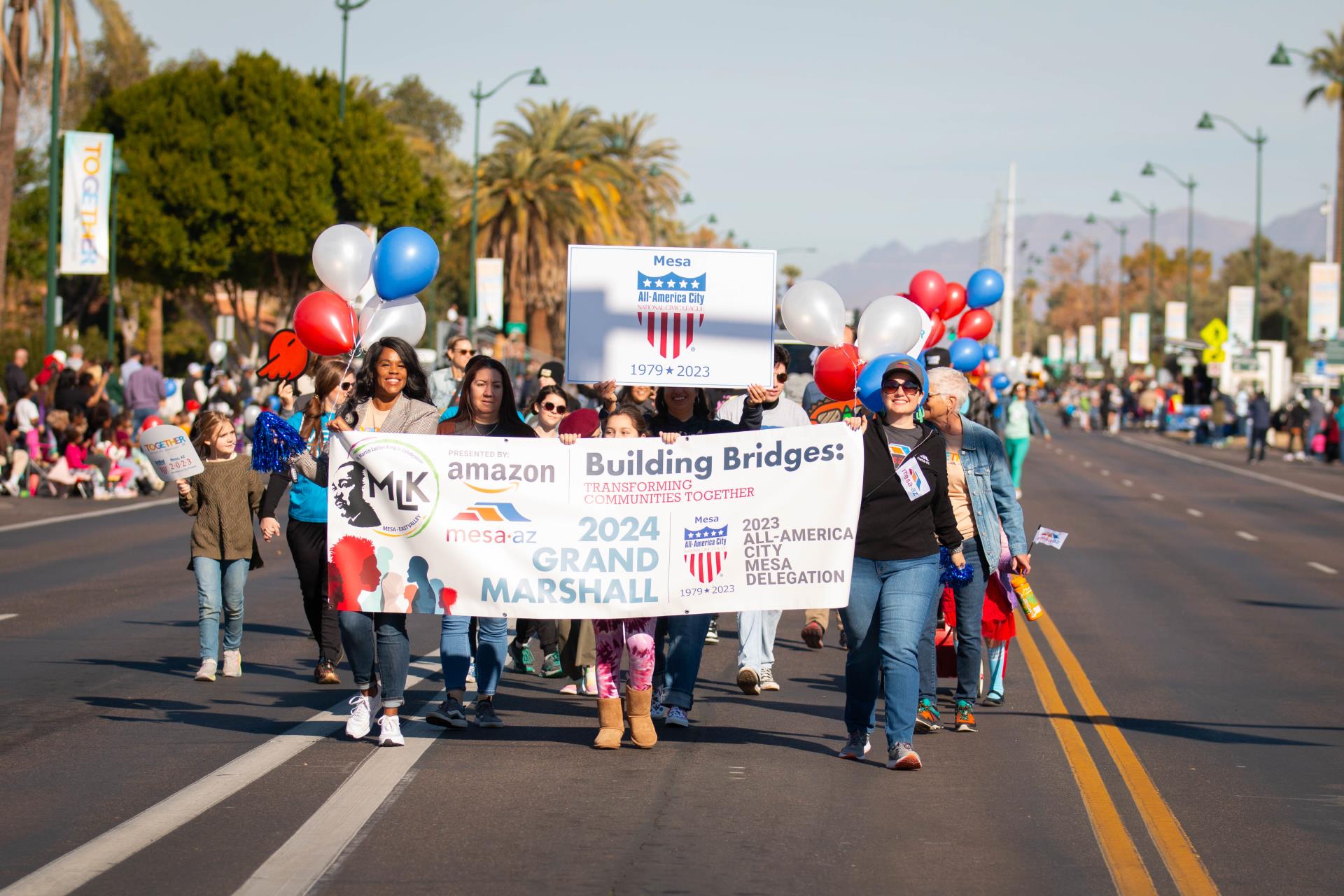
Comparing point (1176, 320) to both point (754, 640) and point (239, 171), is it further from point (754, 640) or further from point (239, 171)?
point (754, 640)

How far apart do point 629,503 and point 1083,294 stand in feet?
527

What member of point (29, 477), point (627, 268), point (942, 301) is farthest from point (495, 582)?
point (29, 477)

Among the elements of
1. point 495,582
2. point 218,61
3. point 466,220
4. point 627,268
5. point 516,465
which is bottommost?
point 495,582

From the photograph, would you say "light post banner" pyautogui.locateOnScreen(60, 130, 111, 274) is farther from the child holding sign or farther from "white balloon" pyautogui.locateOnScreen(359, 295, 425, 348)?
"white balloon" pyautogui.locateOnScreen(359, 295, 425, 348)

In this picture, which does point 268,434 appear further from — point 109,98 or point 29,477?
point 109,98

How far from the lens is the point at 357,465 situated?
808 centimetres

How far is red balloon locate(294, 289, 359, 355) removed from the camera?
8.59 metres

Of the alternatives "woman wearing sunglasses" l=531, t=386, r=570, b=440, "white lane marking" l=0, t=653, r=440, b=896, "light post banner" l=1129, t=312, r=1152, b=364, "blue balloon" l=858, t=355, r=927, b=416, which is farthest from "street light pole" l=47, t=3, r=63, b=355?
"light post banner" l=1129, t=312, r=1152, b=364

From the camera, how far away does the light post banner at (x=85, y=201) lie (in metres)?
32.6

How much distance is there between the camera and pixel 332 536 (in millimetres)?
7992

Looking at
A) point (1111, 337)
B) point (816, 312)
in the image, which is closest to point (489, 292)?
point (816, 312)

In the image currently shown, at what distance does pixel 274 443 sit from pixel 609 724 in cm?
214

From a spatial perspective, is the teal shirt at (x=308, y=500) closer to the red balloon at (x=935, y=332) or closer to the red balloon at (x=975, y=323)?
the red balloon at (x=935, y=332)

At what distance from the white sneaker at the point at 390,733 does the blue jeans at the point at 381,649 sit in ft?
0.25
